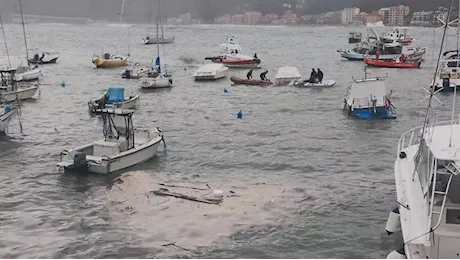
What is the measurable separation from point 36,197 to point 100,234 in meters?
5.12

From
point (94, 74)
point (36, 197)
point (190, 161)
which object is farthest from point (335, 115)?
point (94, 74)

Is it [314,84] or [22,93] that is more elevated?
[22,93]

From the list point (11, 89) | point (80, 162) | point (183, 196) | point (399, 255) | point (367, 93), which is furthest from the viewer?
point (11, 89)

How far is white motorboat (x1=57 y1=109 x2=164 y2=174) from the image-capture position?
2333cm

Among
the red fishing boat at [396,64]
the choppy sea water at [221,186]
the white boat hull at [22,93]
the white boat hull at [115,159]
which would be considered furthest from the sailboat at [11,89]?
the red fishing boat at [396,64]

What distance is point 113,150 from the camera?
952 inches

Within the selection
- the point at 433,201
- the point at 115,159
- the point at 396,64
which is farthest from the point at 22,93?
the point at 396,64

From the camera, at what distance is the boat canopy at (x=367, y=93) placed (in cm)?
3562

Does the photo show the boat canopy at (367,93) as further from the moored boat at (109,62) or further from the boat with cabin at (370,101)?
the moored boat at (109,62)

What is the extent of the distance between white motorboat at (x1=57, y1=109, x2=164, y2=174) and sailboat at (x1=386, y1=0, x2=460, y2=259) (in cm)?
1224

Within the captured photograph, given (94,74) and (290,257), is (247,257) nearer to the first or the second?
(290,257)

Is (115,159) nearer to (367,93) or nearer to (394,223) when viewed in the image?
(394,223)

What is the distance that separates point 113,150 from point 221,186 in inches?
210

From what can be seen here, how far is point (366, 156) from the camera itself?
26.9 metres
